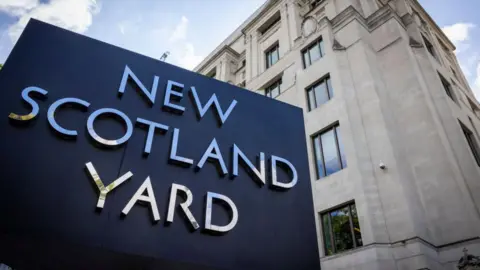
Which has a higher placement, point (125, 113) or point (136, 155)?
point (125, 113)

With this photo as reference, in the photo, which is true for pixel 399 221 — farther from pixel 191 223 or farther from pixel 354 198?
pixel 191 223

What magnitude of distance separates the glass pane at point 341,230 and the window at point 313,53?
965 centimetres

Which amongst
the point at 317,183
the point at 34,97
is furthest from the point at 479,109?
the point at 34,97

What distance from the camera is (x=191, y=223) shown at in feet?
18.7

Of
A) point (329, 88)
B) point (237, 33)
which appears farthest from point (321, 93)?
point (237, 33)

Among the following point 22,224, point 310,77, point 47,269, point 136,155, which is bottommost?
point 47,269

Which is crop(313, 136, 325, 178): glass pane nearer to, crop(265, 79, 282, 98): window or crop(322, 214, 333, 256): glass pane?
crop(322, 214, 333, 256): glass pane

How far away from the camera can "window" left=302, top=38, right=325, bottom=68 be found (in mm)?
20758

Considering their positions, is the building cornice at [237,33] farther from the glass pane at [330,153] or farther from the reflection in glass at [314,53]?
the glass pane at [330,153]

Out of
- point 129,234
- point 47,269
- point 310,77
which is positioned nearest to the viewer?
point 129,234

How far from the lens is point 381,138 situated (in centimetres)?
1559

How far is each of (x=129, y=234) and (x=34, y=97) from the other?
2.82 meters

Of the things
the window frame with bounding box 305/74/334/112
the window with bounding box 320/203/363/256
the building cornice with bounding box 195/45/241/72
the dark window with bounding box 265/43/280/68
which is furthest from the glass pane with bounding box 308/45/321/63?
the building cornice with bounding box 195/45/241/72

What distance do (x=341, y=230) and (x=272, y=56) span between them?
15.6 metres
